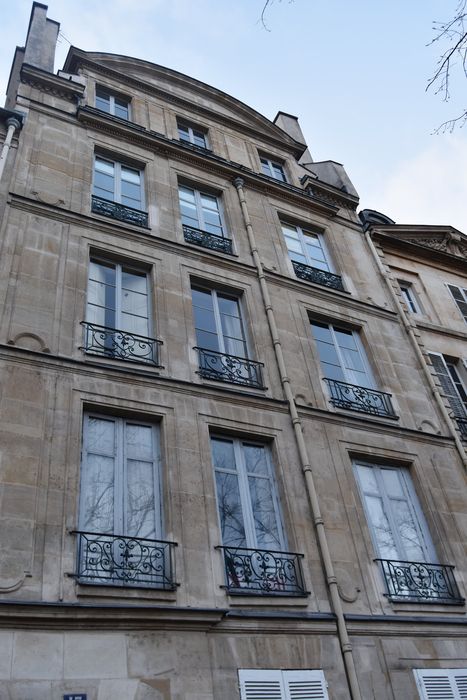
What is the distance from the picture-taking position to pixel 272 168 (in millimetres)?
15461

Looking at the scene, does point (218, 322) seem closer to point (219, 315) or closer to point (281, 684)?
point (219, 315)

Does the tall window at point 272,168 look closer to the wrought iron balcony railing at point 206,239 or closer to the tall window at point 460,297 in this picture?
the wrought iron balcony railing at point 206,239

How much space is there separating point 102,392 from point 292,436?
279cm

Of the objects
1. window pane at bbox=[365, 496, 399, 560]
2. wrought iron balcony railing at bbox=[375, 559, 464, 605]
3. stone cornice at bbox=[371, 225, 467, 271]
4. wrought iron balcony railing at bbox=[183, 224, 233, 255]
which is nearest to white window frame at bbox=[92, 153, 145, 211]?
wrought iron balcony railing at bbox=[183, 224, 233, 255]

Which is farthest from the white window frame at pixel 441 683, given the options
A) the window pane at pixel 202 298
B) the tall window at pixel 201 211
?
the tall window at pixel 201 211

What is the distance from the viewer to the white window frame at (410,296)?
14.1m

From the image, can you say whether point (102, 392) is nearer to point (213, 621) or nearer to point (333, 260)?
point (213, 621)

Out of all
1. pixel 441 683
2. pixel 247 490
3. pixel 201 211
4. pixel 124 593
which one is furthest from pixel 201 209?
pixel 441 683

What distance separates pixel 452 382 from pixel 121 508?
8.02 metres

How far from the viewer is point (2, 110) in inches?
409

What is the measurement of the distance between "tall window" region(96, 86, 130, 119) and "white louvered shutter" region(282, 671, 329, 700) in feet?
36.6

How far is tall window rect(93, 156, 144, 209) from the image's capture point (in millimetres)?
11148

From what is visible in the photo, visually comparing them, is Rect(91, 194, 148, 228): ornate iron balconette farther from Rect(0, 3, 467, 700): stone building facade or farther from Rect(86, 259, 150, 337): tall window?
Rect(86, 259, 150, 337): tall window

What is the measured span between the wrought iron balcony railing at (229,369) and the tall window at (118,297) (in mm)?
959
